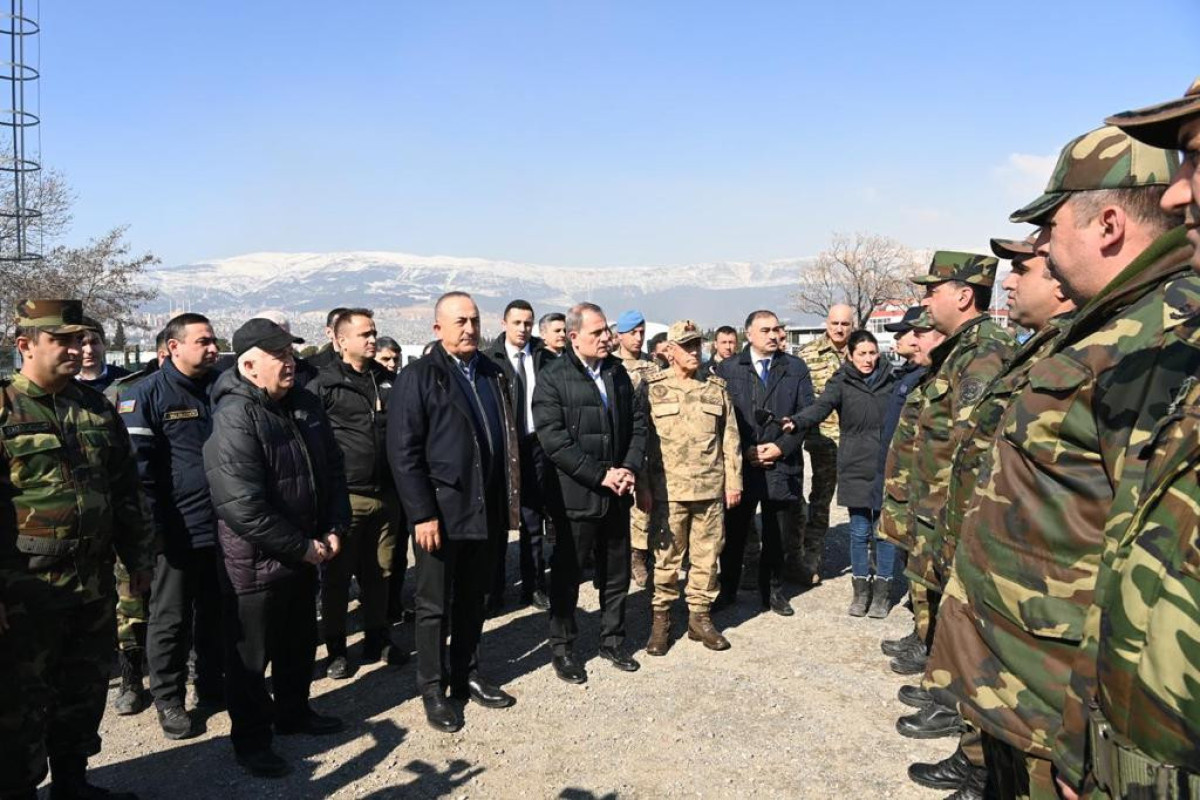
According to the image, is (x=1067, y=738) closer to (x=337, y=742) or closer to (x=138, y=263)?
(x=337, y=742)

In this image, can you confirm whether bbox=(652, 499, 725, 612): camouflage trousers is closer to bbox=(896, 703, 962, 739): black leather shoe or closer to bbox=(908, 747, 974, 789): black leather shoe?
bbox=(896, 703, 962, 739): black leather shoe

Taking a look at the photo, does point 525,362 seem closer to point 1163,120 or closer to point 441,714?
point 441,714

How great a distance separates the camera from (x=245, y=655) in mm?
3625

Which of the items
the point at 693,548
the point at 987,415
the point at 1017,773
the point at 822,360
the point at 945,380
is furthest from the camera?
the point at 822,360

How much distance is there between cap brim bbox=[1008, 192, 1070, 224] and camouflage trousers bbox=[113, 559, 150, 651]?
454 centimetres

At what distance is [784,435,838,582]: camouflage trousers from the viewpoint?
256 inches

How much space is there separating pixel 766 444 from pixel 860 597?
1.30 metres

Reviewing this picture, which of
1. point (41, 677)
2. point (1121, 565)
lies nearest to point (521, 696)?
point (41, 677)

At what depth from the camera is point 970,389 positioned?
3.41 m

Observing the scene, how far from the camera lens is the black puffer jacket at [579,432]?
4.66m

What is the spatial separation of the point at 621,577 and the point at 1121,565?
12.5ft

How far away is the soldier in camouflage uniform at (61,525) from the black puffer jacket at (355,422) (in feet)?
5.21

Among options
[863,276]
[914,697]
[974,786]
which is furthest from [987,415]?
[863,276]

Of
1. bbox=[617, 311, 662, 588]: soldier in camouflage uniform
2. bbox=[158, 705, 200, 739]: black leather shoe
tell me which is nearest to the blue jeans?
bbox=[617, 311, 662, 588]: soldier in camouflage uniform
